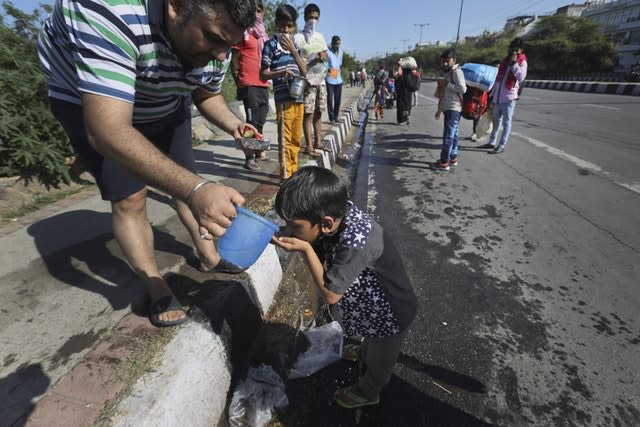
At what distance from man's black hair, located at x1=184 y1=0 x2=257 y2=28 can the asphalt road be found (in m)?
1.76

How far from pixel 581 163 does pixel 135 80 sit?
617 centimetres

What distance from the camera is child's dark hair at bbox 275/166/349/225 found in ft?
4.14

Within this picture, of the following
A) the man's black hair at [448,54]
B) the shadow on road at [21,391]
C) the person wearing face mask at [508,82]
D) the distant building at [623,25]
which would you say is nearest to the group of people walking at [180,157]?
the shadow on road at [21,391]

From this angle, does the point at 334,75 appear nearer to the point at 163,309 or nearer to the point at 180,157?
the point at 180,157

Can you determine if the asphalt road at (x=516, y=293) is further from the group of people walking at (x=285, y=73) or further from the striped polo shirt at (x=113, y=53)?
the striped polo shirt at (x=113, y=53)

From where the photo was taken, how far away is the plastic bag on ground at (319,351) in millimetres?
1858

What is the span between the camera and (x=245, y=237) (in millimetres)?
1131

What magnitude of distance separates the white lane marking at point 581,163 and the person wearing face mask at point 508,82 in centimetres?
90

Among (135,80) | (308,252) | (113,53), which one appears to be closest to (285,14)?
(135,80)

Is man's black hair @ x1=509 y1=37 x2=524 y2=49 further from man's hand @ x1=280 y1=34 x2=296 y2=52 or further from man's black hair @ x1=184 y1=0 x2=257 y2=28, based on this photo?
man's black hair @ x1=184 y1=0 x2=257 y2=28

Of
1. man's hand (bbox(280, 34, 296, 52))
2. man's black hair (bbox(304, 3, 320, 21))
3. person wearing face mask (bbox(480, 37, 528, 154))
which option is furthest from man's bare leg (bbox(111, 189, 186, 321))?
person wearing face mask (bbox(480, 37, 528, 154))

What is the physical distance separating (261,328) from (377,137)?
22.0 feet

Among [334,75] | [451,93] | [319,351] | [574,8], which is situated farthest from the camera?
[574,8]

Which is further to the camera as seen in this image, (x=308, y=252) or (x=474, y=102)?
(x=474, y=102)
